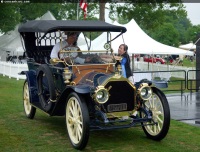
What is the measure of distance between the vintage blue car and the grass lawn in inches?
11.1

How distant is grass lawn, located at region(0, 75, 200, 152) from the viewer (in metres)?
7.17

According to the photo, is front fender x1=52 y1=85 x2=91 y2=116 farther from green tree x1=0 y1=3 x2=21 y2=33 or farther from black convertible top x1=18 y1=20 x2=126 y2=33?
green tree x1=0 y1=3 x2=21 y2=33

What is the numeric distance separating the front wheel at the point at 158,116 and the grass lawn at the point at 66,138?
161mm

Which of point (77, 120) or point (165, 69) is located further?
point (165, 69)

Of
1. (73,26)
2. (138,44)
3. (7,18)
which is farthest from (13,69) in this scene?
(73,26)

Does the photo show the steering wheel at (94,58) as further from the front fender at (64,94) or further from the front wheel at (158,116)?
the front wheel at (158,116)

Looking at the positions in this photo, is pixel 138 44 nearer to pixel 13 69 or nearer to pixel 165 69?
pixel 165 69

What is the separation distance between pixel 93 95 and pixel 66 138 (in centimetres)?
129

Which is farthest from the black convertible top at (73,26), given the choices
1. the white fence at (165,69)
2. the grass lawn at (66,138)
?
the white fence at (165,69)

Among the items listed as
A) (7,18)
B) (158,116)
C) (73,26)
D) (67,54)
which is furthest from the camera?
(7,18)

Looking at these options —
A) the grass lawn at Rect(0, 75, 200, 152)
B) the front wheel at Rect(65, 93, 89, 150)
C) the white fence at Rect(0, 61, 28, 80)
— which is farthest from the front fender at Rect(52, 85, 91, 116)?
the white fence at Rect(0, 61, 28, 80)

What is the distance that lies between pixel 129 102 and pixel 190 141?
1.39 meters

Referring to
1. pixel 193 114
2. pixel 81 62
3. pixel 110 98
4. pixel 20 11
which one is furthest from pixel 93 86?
pixel 20 11

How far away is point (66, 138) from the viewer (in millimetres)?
7918
